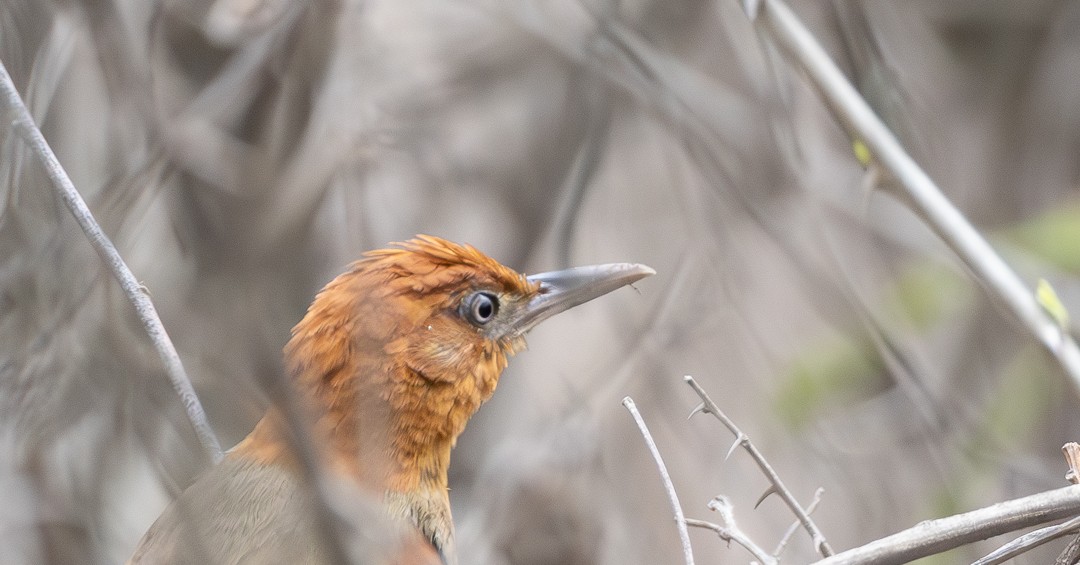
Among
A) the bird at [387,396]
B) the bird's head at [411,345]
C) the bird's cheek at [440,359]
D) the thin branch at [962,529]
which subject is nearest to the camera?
the thin branch at [962,529]

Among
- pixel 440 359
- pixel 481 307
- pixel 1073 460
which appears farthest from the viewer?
pixel 481 307

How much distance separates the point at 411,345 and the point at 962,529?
176cm

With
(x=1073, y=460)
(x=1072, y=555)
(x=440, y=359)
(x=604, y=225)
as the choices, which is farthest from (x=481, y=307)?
(x=604, y=225)

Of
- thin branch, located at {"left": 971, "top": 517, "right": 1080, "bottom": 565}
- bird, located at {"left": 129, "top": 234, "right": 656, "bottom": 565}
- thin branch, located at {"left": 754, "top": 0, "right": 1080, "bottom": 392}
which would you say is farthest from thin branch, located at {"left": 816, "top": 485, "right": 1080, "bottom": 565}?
bird, located at {"left": 129, "top": 234, "right": 656, "bottom": 565}

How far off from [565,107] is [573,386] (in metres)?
1.40

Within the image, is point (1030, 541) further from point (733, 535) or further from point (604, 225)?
point (604, 225)

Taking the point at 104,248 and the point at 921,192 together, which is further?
the point at 921,192

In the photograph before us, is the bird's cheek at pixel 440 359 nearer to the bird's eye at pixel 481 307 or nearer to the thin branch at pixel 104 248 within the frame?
the bird's eye at pixel 481 307

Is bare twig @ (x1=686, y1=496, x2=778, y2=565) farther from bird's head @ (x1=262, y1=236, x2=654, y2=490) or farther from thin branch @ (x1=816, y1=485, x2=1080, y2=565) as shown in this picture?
bird's head @ (x1=262, y1=236, x2=654, y2=490)

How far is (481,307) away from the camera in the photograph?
11.3ft

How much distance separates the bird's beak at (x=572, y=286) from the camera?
3.51m

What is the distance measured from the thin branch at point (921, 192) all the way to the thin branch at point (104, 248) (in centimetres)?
203

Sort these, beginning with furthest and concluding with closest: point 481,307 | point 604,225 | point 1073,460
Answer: point 604,225
point 481,307
point 1073,460

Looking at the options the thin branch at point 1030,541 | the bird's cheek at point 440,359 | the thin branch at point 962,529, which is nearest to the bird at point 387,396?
the bird's cheek at point 440,359
